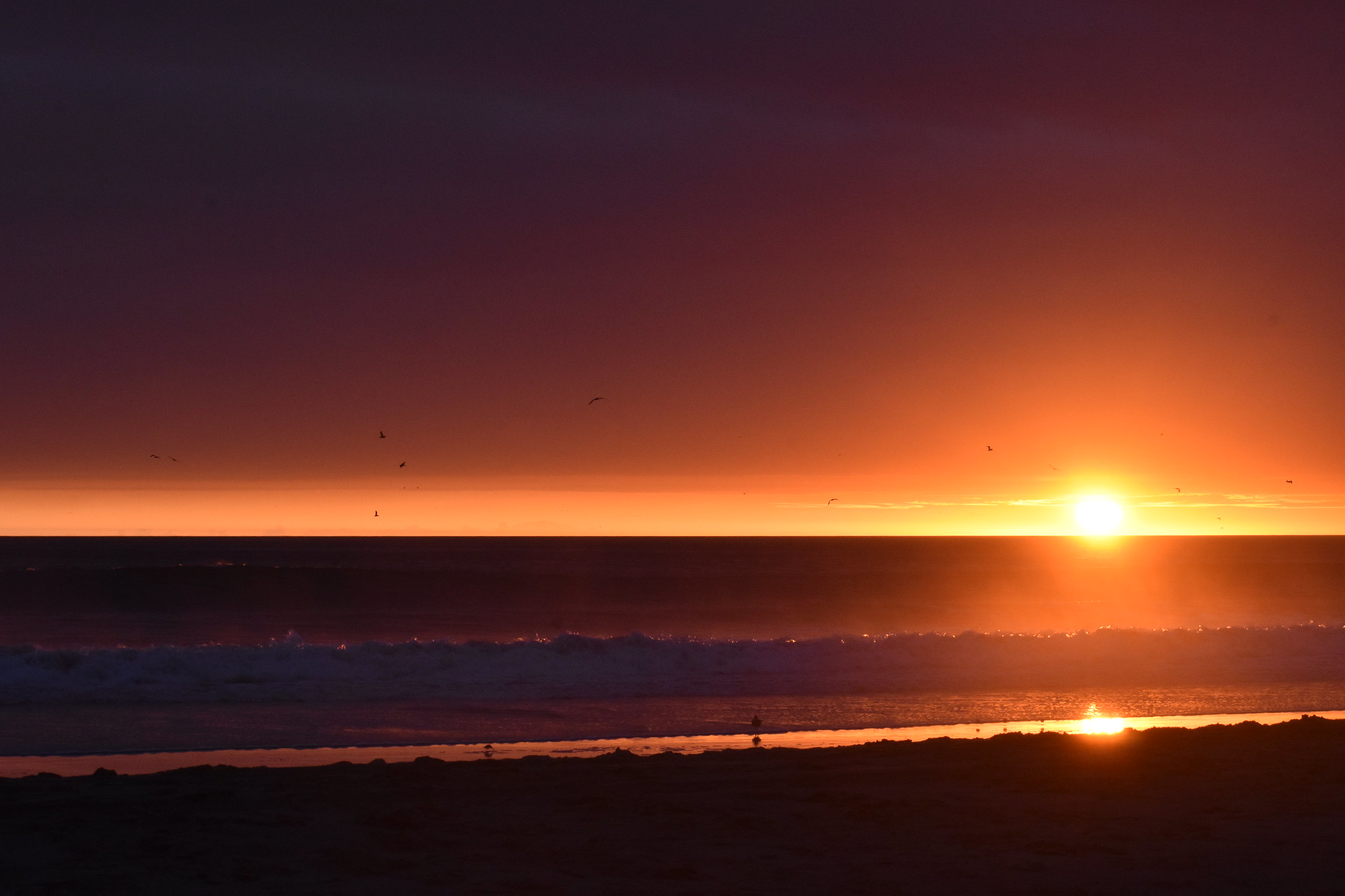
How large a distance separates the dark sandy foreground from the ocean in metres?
3.90

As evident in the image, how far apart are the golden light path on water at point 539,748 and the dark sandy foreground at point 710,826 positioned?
1.43 m

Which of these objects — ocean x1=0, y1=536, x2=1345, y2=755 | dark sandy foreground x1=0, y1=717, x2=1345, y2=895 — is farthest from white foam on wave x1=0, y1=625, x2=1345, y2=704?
dark sandy foreground x1=0, y1=717, x2=1345, y2=895

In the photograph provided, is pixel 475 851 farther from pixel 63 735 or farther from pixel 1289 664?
pixel 1289 664

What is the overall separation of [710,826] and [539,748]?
17.1 ft

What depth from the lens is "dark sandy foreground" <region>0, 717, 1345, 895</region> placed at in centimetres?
712

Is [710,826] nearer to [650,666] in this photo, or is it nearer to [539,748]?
[539,748]

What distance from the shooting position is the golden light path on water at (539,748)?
40.2 feet

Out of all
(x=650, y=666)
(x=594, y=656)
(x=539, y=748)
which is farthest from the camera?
(x=594, y=656)

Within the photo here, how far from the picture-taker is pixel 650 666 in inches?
938

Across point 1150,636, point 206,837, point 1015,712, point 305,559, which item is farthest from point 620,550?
point 206,837

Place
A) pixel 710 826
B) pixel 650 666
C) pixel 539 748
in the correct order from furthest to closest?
pixel 650 666 → pixel 539 748 → pixel 710 826

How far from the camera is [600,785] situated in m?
10.2

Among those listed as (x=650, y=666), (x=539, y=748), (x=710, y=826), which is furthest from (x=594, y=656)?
(x=710, y=826)

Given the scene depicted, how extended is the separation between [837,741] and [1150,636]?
16896 millimetres
